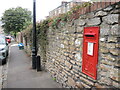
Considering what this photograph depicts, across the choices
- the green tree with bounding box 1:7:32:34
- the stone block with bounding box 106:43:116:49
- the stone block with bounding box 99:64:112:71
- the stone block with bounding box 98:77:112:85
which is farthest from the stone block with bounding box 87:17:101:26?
the green tree with bounding box 1:7:32:34

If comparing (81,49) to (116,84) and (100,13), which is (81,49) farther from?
(116,84)

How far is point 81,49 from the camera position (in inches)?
114

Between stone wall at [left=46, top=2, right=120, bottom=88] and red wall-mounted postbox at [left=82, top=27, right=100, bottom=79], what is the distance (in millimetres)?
88

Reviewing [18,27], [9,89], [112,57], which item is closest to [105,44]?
[112,57]

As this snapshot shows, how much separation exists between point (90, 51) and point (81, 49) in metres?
0.38

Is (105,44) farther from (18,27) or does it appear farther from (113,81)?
(18,27)

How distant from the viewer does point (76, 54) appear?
3125 millimetres

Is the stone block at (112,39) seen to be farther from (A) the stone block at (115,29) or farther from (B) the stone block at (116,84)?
(B) the stone block at (116,84)

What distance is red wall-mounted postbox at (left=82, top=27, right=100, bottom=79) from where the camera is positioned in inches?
93.2

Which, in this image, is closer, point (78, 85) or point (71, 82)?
point (78, 85)

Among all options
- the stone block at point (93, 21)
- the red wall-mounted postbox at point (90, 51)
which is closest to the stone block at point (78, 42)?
the red wall-mounted postbox at point (90, 51)

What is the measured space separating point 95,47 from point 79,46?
63 cm

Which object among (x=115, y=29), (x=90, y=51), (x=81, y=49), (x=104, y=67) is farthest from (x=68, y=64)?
(x=115, y=29)

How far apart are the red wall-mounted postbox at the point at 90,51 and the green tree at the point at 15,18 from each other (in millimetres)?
25919
